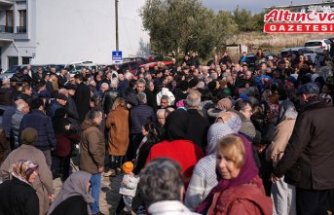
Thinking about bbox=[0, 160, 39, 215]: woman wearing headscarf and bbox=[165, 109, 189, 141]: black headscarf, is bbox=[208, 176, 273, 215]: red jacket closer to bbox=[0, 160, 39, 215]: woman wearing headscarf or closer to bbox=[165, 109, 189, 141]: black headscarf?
bbox=[165, 109, 189, 141]: black headscarf

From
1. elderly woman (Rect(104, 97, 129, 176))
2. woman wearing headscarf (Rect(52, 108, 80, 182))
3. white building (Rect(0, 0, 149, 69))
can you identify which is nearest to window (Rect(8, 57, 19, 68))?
white building (Rect(0, 0, 149, 69))

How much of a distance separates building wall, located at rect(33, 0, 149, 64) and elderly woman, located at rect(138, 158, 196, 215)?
140ft

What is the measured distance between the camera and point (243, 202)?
12.4 ft

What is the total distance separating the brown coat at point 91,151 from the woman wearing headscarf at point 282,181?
2904 millimetres

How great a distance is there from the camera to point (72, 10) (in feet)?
151

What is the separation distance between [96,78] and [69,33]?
98.3ft

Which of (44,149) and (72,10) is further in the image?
(72,10)

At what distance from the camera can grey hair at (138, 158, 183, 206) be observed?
3.17m

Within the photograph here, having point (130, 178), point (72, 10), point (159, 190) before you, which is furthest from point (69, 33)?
point (159, 190)

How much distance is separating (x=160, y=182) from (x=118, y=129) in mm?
7677

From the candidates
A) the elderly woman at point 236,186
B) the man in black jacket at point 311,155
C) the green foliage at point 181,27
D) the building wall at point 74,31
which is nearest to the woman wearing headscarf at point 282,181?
the man in black jacket at point 311,155

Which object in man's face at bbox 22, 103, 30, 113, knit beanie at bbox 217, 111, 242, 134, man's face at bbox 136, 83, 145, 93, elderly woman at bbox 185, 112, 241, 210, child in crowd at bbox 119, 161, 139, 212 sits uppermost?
man's face at bbox 136, 83, 145, 93

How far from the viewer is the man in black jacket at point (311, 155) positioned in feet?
18.5

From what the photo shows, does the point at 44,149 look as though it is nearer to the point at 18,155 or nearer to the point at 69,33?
the point at 18,155
